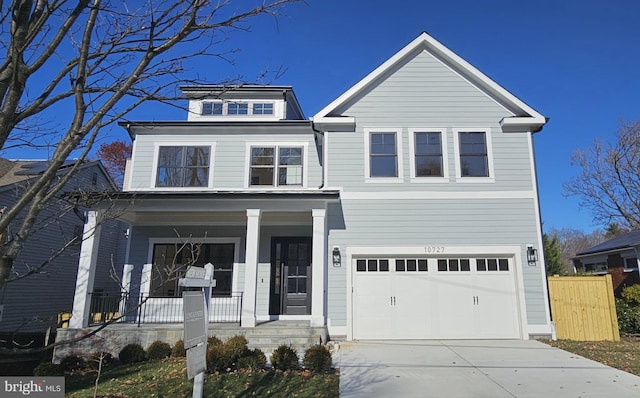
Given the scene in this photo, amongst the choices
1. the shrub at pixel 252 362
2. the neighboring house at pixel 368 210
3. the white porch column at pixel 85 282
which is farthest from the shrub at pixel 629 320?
the white porch column at pixel 85 282

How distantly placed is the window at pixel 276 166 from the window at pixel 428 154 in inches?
139

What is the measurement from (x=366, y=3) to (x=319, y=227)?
5.60 m

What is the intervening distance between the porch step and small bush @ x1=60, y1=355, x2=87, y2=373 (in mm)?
2556

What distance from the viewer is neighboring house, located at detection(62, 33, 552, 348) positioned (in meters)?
10.2

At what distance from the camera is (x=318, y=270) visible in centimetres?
967

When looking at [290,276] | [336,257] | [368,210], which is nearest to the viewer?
[336,257]

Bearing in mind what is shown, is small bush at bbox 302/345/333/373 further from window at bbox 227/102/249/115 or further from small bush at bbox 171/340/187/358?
window at bbox 227/102/249/115

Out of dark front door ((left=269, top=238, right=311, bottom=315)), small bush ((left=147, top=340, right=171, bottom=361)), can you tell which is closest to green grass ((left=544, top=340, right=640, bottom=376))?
dark front door ((left=269, top=238, right=311, bottom=315))

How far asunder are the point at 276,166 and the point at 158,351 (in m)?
6.19

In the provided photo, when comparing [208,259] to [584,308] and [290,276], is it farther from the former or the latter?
[584,308]

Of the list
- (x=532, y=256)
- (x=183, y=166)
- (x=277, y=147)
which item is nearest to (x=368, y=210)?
(x=277, y=147)

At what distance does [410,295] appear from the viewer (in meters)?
10.4

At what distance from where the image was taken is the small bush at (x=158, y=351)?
8.30 m

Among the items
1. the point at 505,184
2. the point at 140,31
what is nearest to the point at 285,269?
the point at 505,184
